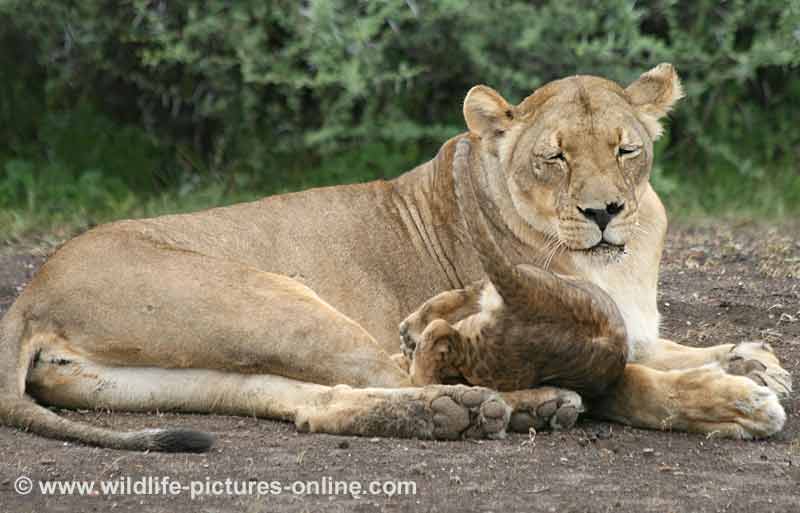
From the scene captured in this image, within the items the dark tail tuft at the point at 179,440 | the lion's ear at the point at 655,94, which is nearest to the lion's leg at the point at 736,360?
the lion's ear at the point at 655,94

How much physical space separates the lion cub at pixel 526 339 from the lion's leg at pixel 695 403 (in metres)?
0.07

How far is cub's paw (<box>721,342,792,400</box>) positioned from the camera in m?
4.06

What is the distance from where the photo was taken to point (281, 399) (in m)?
3.91

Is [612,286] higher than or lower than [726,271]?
higher

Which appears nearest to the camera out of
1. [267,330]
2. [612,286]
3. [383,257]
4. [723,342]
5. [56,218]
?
[267,330]

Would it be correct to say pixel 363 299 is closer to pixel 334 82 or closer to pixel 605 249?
pixel 605 249

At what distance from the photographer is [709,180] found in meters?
8.40

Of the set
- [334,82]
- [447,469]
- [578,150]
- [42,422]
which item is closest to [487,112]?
[578,150]

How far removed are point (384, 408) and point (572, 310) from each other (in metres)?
0.55

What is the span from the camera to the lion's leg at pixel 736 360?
4.09 m

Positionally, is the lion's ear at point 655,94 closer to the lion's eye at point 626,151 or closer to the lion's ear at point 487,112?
the lion's eye at point 626,151

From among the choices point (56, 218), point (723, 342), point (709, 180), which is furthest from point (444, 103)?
point (723, 342)

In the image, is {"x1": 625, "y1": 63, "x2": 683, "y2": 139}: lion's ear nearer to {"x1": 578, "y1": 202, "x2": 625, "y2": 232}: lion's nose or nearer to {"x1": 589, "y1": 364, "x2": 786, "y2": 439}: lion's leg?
{"x1": 578, "y1": 202, "x2": 625, "y2": 232}: lion's nose

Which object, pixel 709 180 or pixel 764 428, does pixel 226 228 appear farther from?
pixel 709 180
